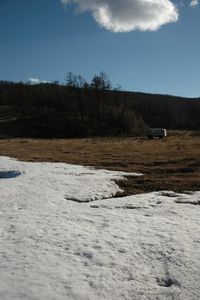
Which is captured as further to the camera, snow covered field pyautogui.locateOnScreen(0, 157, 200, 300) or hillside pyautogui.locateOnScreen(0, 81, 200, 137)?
hillside pyautogui.locateOnScreen(0, 81, 200, 137)

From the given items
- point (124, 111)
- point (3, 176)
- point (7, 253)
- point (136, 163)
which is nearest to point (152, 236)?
point (7, 253)

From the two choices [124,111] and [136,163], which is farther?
[124,111]

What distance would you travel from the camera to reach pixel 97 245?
812cm

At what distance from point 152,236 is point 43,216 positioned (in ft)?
10.0

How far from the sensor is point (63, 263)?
23.4 ft

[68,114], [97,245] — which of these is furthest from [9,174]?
[68,114]

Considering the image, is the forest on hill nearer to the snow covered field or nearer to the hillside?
the hillside

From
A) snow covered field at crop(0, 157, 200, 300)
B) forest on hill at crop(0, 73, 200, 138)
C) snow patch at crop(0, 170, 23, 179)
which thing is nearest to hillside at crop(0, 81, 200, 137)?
forest on hill at crop(0, 73, 200, 138)

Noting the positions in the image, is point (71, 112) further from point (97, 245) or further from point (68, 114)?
point (97, 245)

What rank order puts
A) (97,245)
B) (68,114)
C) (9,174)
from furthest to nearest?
(68,114), (9,174), (97,245)

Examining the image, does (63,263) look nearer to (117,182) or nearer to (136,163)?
(117,182)

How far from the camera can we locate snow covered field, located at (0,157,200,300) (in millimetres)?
6309

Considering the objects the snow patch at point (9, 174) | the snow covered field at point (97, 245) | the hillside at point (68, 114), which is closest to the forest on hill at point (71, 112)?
the hillside at point (68, 114)

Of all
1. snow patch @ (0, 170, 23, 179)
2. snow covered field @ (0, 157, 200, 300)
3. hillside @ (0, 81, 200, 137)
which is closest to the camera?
snow covered field @ (0, 157, 200, 300)
